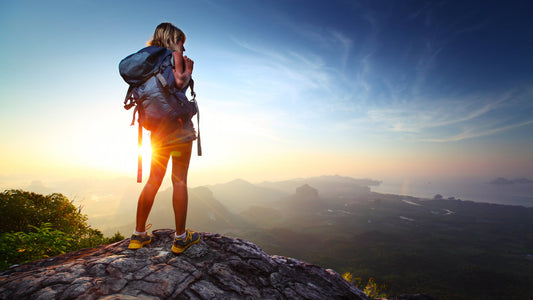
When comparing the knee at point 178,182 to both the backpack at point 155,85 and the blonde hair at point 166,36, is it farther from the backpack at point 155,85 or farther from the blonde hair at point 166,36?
the blonde hair at point 166,36

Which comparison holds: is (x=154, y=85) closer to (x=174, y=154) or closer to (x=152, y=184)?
(x=174, y=154)

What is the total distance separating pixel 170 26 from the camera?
133 inches

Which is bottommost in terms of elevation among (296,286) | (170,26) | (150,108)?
(296,286)

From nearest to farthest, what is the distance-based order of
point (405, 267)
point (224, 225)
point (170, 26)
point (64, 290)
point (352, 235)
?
point (64, 290), point (170, 26), point (405, 267), point (352, 235), point (224, 225)

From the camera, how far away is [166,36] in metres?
3.29

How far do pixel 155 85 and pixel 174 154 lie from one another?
1173 millimetres

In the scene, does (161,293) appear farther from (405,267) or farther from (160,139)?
(405,267)

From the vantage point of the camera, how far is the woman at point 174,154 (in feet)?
10.2

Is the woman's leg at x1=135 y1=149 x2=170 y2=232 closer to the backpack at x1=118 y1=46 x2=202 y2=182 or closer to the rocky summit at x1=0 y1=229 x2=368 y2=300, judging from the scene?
the backpack at x1=118 y1=46 x2=202 y2=182

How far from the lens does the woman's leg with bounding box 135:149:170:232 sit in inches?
123

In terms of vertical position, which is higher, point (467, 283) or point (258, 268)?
point (258, 268)

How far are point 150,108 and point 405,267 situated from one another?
→ 92307 mm

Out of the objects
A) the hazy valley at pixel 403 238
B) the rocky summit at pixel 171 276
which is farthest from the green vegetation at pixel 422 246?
the rocky summit at pixel 171 276

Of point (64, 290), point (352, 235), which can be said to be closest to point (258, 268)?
point (64, 290)
